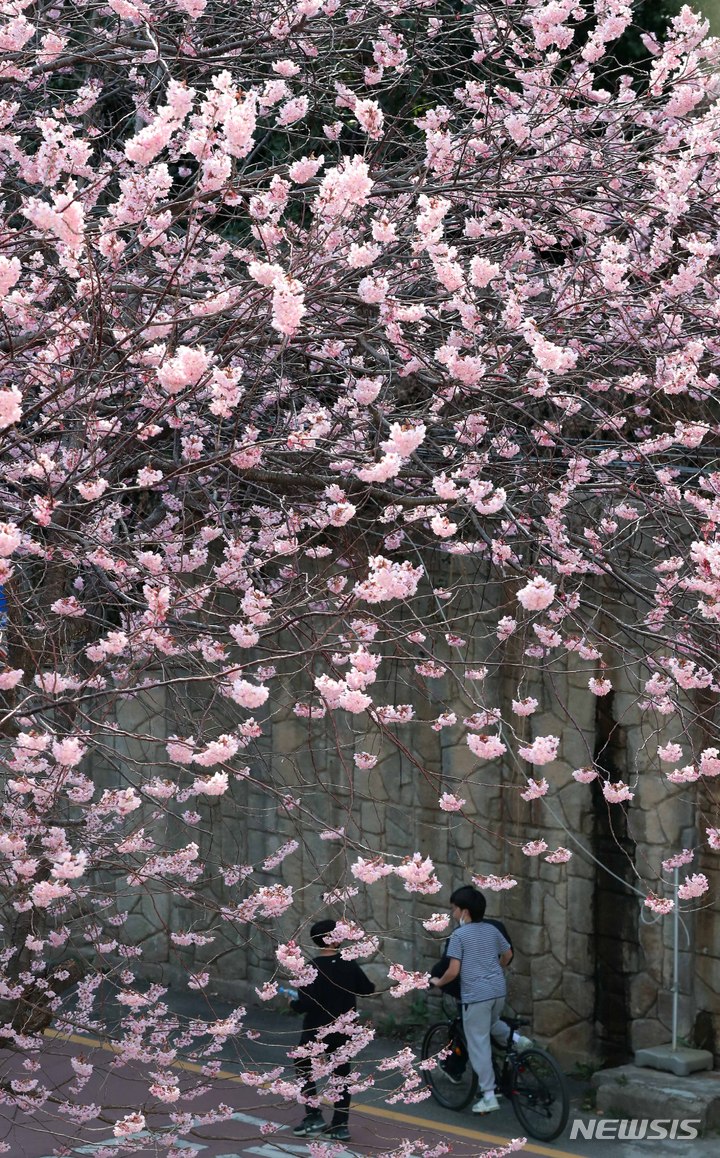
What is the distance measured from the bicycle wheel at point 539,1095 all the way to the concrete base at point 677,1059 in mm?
583

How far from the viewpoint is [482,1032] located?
34.4 ft

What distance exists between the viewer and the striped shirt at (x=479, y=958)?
10.5 m

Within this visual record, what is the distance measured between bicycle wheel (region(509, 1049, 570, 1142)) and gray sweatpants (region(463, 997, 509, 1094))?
0.23 meters

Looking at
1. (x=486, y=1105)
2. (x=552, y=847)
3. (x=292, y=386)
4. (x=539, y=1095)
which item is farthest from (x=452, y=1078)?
(x=292, y=386)

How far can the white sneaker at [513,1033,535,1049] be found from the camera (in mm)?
10383

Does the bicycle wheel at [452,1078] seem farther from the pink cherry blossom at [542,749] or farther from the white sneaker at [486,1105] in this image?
the pink cherry blossom at [542,749]

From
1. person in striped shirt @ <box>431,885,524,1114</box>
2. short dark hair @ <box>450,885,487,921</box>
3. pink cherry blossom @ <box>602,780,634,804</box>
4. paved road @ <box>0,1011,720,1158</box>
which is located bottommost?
paved road @ <box>0,1011,720,1158</box>

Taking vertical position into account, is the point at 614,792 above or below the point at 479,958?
above

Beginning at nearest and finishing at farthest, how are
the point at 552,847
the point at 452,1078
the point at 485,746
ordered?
the point at 485,746 → the point at 452,1078 → the point at 552,847

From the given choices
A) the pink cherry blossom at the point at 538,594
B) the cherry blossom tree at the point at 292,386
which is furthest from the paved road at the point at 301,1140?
the pink cherry blossom at the point at 538,594

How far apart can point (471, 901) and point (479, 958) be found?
0.37 meters

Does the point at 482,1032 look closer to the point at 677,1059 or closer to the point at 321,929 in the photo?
the point at 677,1059

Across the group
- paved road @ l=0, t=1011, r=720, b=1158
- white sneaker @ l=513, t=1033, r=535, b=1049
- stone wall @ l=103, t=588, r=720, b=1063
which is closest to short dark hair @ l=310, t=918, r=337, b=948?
stone wall @ l=103, t=588, r=720, b=1063

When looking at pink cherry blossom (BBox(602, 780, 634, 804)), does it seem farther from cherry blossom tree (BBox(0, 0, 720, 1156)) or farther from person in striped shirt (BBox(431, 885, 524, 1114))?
person in striped shirt (BBox(431, 885, 524, 1114))
